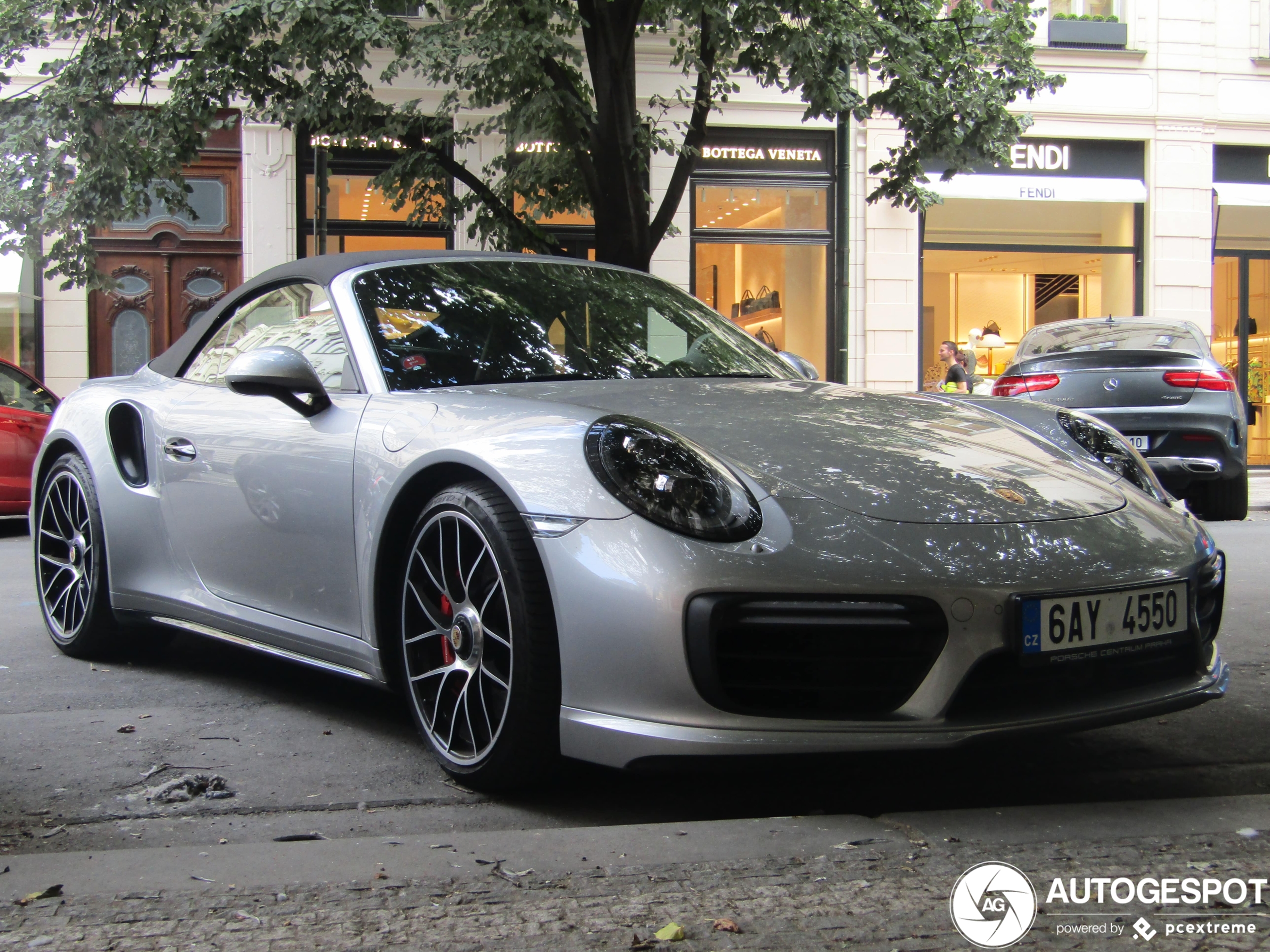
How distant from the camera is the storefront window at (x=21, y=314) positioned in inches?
600

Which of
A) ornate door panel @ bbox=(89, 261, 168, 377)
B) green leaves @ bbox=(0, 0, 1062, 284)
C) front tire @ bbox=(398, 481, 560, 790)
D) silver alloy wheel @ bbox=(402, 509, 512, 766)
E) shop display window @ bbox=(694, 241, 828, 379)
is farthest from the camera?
shop display window @ bbox=(694, 241, 828, 379)

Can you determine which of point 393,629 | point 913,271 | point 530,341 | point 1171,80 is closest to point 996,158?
point 913,271

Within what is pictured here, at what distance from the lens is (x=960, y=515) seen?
2.87 meters

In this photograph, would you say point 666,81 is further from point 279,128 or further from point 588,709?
point 588,709

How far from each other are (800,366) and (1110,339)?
591cm

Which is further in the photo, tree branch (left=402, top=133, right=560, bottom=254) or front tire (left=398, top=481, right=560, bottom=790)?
tree branch (left=402, top=133, right=560, bottom=254)

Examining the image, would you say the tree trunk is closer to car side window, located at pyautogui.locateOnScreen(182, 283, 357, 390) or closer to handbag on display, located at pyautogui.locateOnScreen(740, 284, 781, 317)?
handbag on display, located at pyautogui.locateOnScreen(740, 284, 781, 317)

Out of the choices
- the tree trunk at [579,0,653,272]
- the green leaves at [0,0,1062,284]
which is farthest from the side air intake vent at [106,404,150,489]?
the tree trunk at [579,0,653,272]

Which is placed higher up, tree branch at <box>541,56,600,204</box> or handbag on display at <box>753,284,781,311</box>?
tree branch at <box>541,56,600,204</box>

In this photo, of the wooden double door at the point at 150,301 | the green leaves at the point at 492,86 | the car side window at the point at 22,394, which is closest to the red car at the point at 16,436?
the car side window at the point at 22,394

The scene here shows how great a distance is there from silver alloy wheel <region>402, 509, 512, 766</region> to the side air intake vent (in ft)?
5.27

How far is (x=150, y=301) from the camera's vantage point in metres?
15.5

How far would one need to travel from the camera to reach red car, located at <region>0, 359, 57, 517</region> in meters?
10.4

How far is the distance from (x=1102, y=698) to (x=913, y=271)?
14598 millimetres
